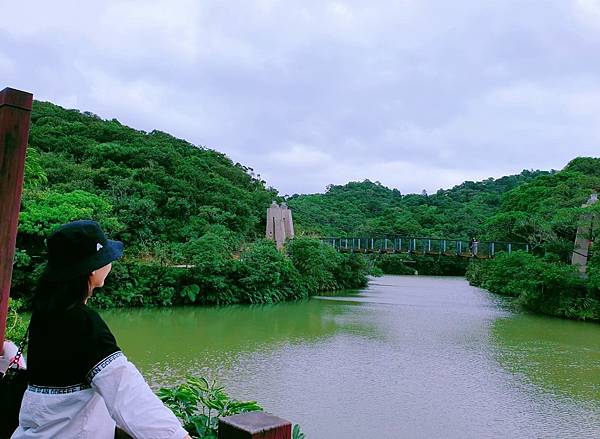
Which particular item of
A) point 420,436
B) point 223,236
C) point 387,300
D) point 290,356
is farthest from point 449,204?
point 420,436

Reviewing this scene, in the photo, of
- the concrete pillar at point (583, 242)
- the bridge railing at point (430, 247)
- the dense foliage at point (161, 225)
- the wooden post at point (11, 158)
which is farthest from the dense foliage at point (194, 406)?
the bridge railing at point (430, 247)

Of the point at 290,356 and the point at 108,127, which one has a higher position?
the point at 108,127

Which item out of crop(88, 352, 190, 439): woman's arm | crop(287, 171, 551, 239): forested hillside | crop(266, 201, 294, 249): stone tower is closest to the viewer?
crop(88, 352, 190, 439): woman's arm

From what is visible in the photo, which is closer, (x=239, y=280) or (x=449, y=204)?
(x=239, y=280)

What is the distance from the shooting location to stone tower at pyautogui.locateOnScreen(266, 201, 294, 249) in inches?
687

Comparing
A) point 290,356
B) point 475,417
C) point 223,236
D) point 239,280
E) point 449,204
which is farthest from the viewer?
point 449,204

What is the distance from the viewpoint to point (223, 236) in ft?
46.9

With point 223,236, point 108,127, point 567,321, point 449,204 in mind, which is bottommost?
point 567,321

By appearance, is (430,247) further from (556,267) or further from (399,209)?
(399,209)

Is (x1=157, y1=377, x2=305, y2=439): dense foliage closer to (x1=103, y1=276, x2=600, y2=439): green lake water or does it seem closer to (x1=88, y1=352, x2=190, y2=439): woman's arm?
(x1=88, y1=352, x2=190, y2=439): woman's arm

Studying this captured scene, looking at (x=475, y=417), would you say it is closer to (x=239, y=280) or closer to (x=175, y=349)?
(x=175, y=349)

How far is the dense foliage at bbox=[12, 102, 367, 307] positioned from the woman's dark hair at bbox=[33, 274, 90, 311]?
982cm

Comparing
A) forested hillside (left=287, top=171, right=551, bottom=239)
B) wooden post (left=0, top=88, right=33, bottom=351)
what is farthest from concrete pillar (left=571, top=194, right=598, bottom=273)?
wooden post (left=0, top=88, right=33, bottom=351)

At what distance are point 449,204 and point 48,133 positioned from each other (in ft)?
78.7
